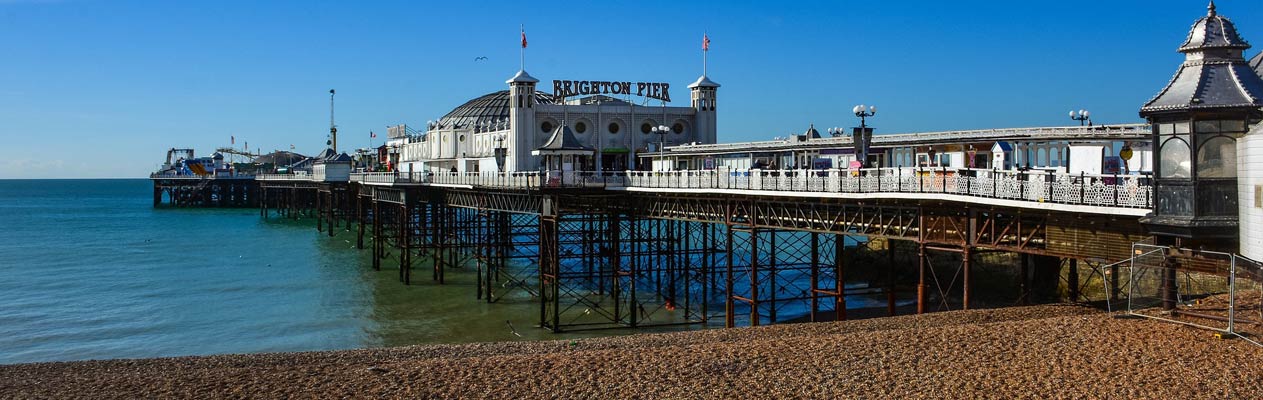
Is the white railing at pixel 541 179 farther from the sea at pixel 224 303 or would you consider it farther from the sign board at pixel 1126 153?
the sign board at pixel 1126 153

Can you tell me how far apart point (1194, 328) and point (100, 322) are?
34029 mm

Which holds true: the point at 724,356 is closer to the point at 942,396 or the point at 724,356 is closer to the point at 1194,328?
the point at 942,396

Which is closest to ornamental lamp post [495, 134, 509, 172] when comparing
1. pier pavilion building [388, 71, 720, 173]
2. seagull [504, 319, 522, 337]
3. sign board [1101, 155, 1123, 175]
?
pier pavilion building [388, 71, 720, 173]

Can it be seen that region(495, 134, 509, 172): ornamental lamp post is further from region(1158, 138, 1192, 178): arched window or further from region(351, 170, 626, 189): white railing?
region(1158, 138, 1192, 178): arched window

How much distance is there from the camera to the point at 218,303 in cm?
4081

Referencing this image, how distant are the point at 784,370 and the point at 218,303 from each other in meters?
30.9

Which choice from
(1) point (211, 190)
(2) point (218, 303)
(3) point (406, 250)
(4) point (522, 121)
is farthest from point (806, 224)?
(1) point (211, 190)

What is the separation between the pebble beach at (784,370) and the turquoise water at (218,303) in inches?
489

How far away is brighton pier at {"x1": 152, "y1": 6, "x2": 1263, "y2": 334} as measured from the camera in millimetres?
17875

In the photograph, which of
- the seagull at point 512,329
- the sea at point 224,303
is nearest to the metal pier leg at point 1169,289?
the sea at point 224,303

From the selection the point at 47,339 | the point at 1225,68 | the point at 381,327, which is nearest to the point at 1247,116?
the point at 1225,68

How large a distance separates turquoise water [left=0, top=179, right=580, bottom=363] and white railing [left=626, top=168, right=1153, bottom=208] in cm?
837

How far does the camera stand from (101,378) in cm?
1780

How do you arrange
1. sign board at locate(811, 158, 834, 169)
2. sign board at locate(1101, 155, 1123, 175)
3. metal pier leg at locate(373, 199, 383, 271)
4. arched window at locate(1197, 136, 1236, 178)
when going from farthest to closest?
metal pier leg at locate(373, 199, 383, 271) < sign board at locate(811, 158, 834, 169) < sign board at locate(1101, 155, 1123, 175) < arched window at locate(1197, 136, 1236, 178)
